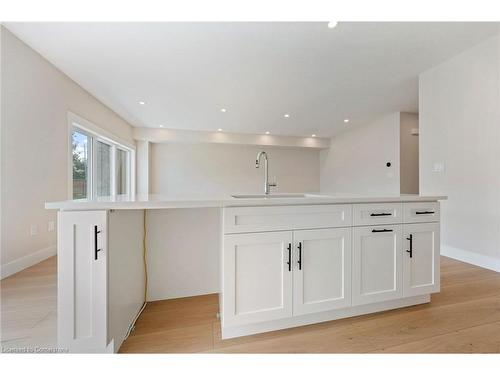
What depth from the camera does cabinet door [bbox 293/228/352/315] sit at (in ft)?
4.49

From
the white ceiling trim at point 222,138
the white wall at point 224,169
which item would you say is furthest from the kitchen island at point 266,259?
the white ceiling trim at point 222,138

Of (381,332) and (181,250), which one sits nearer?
(381,332)

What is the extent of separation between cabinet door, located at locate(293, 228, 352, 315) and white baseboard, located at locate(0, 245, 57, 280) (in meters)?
2.57

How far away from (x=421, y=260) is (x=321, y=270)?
2.81ft

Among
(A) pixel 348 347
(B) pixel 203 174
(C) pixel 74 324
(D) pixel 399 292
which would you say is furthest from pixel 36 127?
(B) pixel 203 174

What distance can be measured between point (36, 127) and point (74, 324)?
2393mm

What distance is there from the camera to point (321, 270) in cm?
142

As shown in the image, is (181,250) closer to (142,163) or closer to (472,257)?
(472,257)

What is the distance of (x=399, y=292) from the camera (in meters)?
1.57

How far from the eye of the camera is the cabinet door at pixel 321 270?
53.8 inches

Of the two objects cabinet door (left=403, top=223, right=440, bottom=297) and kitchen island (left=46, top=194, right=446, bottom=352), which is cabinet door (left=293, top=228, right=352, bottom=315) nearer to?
kitchen island (left=46, top=194, right=446, bottom=352)

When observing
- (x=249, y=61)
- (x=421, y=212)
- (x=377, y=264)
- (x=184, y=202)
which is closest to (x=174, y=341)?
(x=184, y=202)

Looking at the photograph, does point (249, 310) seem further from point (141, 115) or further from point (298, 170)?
point (298, 170)
